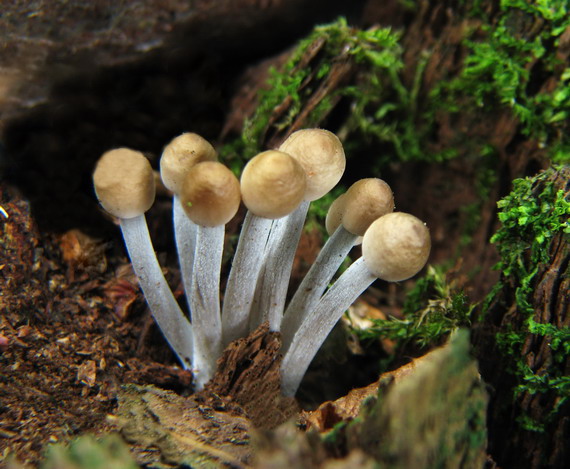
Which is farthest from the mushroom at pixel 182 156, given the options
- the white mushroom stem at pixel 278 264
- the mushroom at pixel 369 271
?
the mushroom at pixel 369 271

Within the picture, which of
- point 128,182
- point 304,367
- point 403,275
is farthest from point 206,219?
point 304,367

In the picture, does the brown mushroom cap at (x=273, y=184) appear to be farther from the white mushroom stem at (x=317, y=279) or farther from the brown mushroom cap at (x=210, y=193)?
the white mushroom stem at (x=317, y=279)

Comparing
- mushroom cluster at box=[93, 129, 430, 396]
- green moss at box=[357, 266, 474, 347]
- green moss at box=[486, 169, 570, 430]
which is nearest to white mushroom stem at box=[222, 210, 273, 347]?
mushroom cluster at box=[93, 129, 430, 396]

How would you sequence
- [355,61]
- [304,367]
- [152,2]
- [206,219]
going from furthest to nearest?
[355,61] → [152,2] → [304,367] → [206,219]

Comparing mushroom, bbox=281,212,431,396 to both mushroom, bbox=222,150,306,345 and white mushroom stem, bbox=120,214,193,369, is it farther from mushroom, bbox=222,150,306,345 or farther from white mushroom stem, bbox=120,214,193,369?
white mushroom stem, bbox=120,214,193,369

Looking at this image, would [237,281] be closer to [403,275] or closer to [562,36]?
[403,275]
